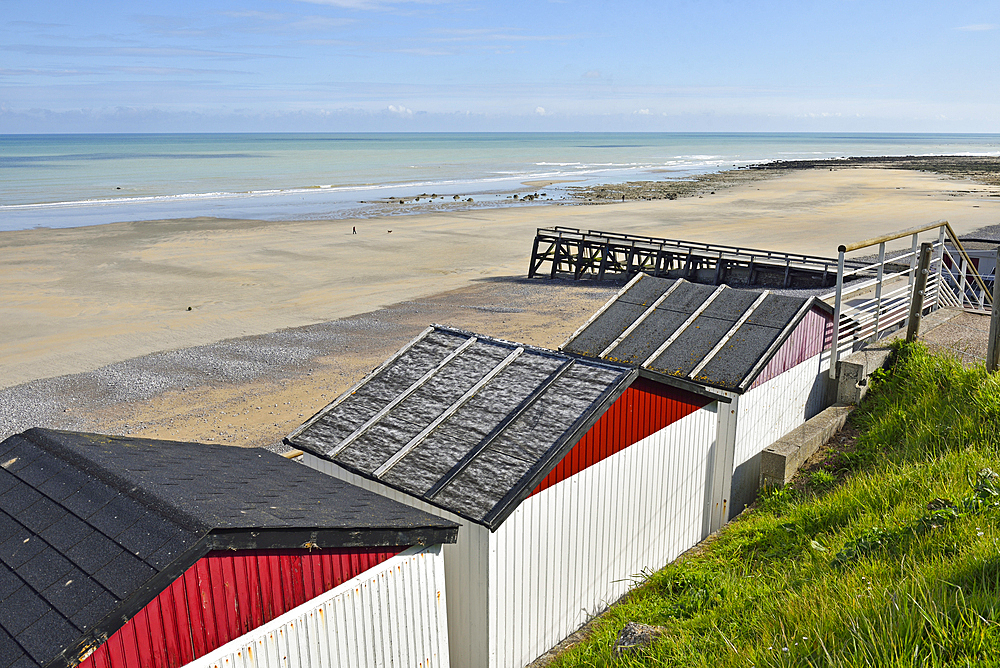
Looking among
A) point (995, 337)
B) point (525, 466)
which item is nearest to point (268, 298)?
point (525, 466)

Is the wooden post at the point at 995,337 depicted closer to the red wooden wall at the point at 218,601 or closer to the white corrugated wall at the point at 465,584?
the white corrugated wall at the point at 465,584

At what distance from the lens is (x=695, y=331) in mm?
11180

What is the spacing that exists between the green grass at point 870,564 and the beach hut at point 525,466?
0.52m

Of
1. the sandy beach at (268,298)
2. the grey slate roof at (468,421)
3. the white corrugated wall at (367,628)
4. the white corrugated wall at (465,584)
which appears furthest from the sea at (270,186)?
the white corrugated wall at (367,628)

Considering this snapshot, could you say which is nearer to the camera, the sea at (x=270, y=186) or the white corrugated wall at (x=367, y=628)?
Result: the white corrugated wall at (x=367, y=628)

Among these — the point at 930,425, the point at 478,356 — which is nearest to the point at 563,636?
the point at 478,356

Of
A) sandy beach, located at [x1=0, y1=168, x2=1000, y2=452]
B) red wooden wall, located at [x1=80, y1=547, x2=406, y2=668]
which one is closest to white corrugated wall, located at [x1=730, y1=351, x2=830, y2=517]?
red wooden wall, located at [x1=80, y1=547, x2=406, y2=668]

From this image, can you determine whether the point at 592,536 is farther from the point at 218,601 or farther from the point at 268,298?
the point at 268,298

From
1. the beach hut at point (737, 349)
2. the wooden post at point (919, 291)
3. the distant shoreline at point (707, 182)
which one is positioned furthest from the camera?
the distant shoreline at point (707, 182)

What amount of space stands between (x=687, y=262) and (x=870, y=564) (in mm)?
26153

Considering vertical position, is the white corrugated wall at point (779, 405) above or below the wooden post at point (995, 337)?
below

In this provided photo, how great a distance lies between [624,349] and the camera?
11117mm

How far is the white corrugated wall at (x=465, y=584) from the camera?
6.78 metres

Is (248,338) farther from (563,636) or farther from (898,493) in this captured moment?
(898,493)
